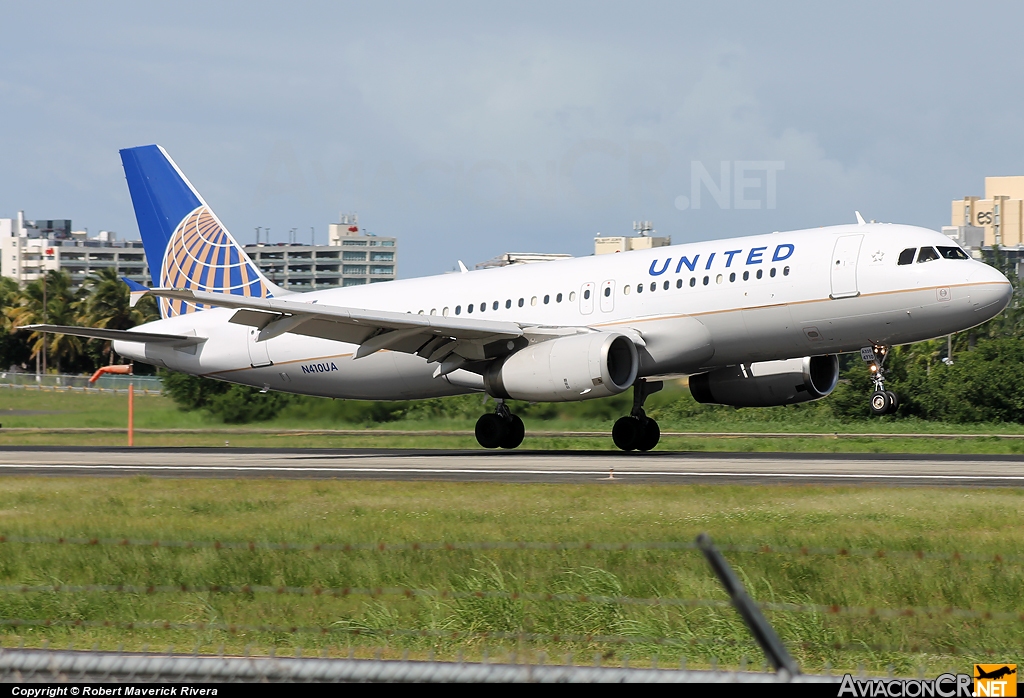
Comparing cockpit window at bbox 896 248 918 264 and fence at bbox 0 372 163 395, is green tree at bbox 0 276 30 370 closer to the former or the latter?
fence at bbox 0 372 163 395

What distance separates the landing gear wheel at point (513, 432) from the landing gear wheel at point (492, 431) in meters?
0.03

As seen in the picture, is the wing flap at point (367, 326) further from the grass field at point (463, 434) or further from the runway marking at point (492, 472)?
the grass field at point (463, 434)

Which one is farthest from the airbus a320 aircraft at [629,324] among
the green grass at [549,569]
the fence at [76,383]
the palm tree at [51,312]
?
the palm tree at [51,312]

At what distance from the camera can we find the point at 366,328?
2738 cm

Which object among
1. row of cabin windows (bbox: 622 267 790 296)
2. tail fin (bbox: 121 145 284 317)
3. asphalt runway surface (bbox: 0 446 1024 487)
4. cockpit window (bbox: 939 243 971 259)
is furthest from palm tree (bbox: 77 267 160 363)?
cockpit window (bbox: 939 243 971 259)

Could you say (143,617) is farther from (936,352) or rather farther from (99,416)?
(936,352)

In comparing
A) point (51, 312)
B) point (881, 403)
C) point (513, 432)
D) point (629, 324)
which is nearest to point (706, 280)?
point (629, 324)

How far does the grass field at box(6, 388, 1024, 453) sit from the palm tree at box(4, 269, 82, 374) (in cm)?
5944

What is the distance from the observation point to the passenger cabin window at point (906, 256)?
965 inches

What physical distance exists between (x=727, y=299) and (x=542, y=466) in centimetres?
537

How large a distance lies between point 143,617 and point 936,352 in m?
69.5

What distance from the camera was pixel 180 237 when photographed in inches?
1377

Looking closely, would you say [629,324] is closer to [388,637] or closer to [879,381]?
[879,381]

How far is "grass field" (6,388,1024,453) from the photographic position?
107 ft
